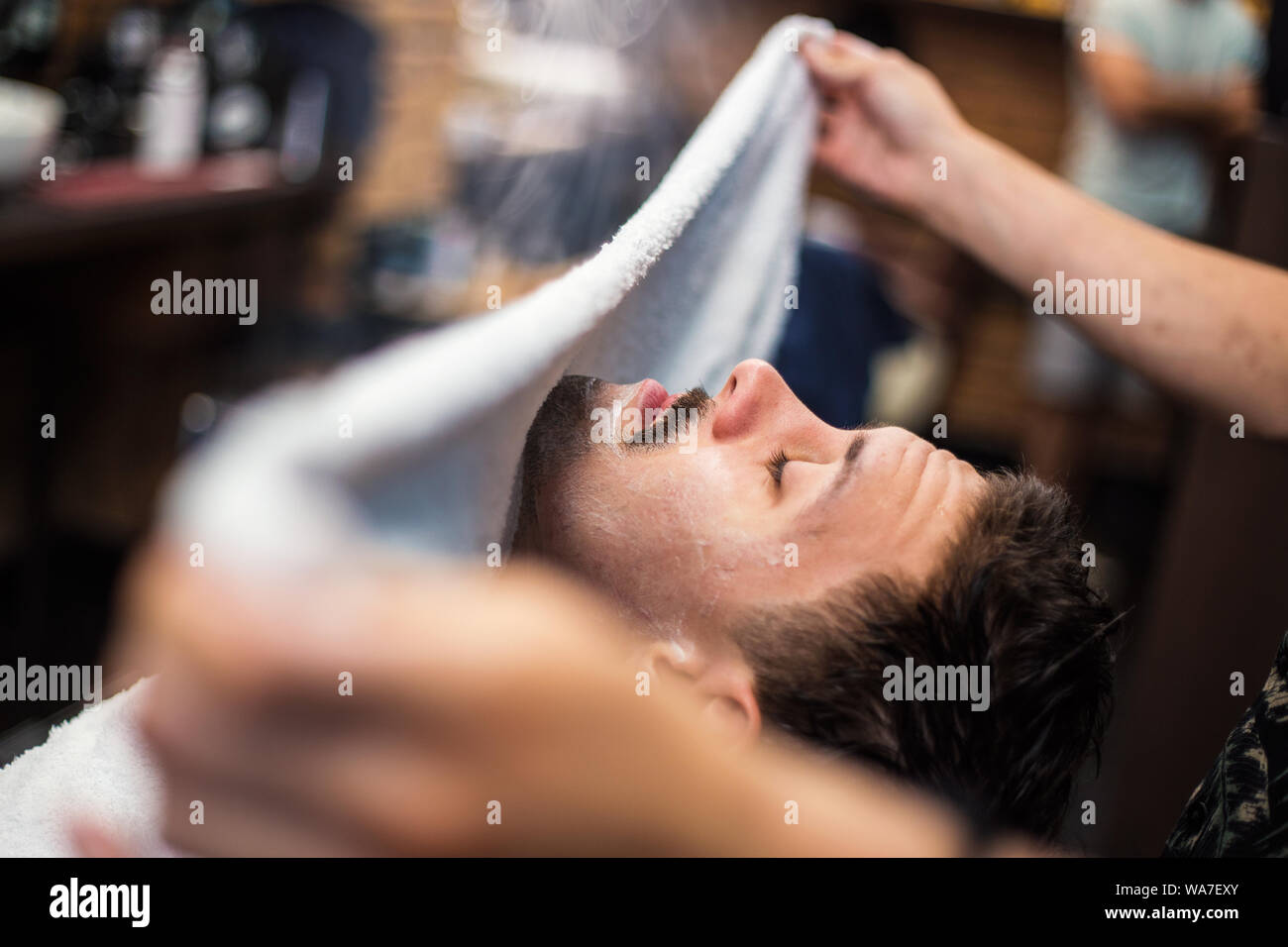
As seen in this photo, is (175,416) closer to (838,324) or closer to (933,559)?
(838,324)

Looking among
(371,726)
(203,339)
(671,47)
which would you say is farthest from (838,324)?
(203,339)

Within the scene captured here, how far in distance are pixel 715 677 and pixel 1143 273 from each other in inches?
21.0

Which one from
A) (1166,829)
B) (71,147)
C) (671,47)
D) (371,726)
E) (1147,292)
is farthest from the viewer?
(671,47)

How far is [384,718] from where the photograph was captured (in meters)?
0.27

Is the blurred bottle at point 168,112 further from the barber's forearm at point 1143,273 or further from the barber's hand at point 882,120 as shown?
the barber's forearm at point 1143,273

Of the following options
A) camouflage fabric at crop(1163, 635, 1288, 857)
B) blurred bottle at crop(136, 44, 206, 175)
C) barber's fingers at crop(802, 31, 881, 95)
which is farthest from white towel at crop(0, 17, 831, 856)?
blurred bottle at crop(136, 44, 206, 175)

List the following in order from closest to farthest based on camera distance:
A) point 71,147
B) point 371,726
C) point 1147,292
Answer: point 371,726 < point 1147,292 < point 71,147

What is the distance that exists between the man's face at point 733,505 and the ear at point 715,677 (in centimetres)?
1

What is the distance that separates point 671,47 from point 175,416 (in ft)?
→ 4.59

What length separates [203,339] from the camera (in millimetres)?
2129

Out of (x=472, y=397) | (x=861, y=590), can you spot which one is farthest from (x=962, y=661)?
(x=472, y=397)

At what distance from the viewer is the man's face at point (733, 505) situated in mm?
478

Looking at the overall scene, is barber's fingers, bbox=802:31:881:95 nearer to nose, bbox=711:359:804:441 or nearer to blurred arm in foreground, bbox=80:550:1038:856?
nose, bbox=711:359:804:441

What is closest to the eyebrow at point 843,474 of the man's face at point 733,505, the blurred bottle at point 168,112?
the man's face at point 733,505
